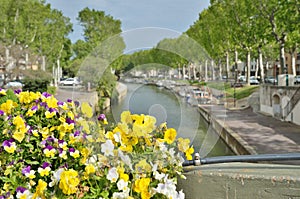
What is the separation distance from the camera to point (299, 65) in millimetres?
59156

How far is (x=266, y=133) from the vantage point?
13602 millimetres

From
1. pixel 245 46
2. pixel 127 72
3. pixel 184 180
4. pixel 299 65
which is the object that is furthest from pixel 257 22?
pixel 299 65

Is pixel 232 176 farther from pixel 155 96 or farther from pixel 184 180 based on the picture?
pixel 155 96

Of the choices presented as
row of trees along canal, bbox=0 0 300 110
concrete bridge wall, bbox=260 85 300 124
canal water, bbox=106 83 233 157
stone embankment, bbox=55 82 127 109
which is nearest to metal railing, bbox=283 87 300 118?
concrete bridge wall, bbox=260 85 300 124

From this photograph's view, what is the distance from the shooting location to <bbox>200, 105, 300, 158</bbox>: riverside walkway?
10.5 metres

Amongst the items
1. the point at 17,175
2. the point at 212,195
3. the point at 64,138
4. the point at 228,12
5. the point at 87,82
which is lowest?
the point at 212,195

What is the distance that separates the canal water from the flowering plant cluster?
41cm

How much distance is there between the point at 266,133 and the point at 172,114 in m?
11.4

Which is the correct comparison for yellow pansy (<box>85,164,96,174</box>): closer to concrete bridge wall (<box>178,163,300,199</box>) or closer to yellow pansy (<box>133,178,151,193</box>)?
yellow pansy (<box>133,178,151,193</box>)

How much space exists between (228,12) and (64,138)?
3028 cm

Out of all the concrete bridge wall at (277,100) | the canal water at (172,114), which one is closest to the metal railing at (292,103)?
the concrete bridge wall at (277,100)

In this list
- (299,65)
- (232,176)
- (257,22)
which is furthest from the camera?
(299,65)

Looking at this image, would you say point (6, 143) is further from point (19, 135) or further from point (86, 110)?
point (86, 110)

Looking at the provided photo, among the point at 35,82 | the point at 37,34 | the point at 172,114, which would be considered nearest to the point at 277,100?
the point at 35,82
